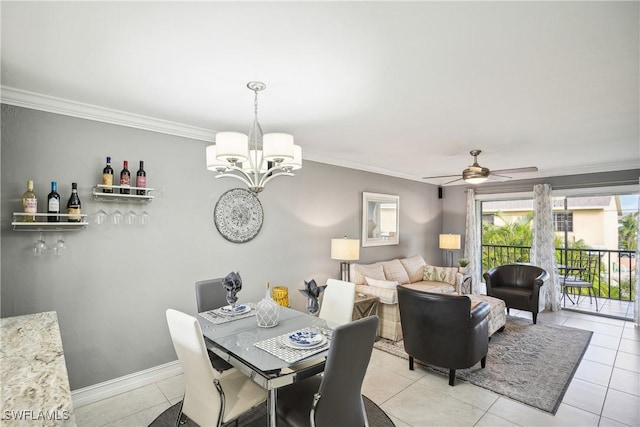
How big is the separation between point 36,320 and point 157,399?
1236 millimetres

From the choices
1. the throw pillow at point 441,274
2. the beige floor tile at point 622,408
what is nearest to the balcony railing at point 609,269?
the throw pillow at point 441,274

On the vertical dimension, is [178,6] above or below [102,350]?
above

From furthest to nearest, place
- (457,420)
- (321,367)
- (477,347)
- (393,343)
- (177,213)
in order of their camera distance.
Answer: (393,343)
(177,213)
(477,347)
(457,420)
(321,367)

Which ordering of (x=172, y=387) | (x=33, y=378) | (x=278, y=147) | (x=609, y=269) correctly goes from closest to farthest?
(x=33, y=378) < (x=278, y=147) < (x=172, y=387) < (x=609, y=269)

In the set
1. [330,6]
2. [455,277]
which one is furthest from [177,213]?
[455,277]

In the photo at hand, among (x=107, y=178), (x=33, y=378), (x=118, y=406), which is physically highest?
(x=107, y=178)

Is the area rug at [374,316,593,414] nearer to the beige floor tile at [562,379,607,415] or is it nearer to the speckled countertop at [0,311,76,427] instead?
the beige floor tile at [562,379,607,415]

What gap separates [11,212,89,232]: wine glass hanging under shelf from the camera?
237 centimetres

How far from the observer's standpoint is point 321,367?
6.34 feet

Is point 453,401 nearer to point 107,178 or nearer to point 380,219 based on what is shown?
point 380,219

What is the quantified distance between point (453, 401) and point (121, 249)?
10.9 feet

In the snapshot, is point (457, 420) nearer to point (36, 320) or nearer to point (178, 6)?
point (36, 320)

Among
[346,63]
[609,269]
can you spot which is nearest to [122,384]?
[346,63]

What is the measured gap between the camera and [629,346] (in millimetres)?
4035
